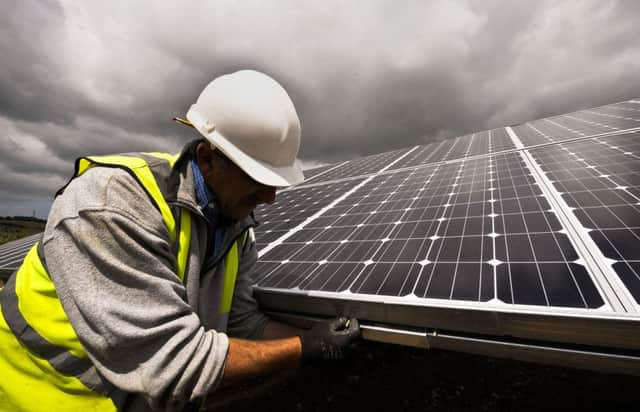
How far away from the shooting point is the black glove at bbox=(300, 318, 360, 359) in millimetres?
2178

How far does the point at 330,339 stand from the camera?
7.27 feet

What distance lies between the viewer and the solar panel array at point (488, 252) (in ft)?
5.93

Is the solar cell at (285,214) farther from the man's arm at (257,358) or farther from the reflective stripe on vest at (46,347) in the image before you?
the reflective stripe on vest at (46,347)

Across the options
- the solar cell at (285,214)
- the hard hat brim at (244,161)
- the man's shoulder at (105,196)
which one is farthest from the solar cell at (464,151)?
the man's shoulder at (105,196)

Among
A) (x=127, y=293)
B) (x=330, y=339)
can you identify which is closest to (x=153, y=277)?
Answer: (x=127, y=293)

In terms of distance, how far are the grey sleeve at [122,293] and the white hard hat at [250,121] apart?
70 cm

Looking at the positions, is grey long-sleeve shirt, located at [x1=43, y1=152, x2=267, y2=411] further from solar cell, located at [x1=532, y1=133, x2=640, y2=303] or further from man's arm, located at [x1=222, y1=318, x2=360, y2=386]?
solar cell, located at [x1=532, y1=133, x2=640, y2=303]

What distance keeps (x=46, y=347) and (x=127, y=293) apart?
28.1 inches

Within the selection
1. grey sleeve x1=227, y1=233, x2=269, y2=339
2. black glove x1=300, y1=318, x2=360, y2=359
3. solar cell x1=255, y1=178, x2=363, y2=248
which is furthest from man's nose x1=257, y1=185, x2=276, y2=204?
solar cell x1=255, y1=178, x2=363, y2=248

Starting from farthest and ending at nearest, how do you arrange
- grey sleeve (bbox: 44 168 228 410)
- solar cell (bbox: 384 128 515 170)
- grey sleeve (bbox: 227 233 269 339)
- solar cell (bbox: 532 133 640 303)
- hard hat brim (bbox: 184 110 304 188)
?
1. solar cell (bbox: 384 128 515 170)
2. grey sleeve (bbox: 227 233 269 339)
3. solar cell (bbox: 532 133 640 303)
4. hard hat brim (bbox: 184 110 304 188)
5. grey sleeve (bbox: 44 168 228 410)

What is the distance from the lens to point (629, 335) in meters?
1.53

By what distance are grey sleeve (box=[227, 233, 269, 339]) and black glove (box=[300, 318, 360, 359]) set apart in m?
0.74

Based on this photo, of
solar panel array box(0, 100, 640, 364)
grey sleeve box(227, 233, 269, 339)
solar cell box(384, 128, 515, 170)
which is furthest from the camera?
solar cell box(384, 128, 515, 170)

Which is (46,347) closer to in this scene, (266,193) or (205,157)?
(205,157)
